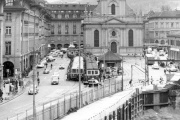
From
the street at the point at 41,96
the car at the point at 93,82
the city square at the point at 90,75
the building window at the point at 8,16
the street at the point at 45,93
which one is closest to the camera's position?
the city square at the point at 90,75

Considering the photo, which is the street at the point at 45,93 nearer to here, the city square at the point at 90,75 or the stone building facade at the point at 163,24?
the city square at the point at 90,75

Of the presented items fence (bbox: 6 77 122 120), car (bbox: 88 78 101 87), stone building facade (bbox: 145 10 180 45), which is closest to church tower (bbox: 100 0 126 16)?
stone building facade (bbox: 145 10 180 45)

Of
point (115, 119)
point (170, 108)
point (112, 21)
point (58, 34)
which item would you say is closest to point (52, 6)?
point (58, 34)

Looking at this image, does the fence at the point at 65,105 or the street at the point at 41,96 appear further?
the street at the point at 41,96

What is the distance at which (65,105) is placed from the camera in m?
38.2

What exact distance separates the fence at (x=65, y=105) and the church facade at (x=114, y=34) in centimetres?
7047

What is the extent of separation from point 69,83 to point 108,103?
21.0 m

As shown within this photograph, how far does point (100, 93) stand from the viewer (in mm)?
49250

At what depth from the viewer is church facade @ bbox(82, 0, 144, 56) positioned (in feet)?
413

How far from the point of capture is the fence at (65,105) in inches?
1299

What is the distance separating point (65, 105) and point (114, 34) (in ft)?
295

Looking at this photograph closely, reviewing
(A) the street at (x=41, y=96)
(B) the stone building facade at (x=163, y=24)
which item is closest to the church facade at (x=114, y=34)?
(B) the stone building facade at (x=163, y=24)

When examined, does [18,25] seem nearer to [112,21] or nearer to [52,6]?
[112,21]

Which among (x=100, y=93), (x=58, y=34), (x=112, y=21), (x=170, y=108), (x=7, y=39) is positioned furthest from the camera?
(x=58, y=34)
